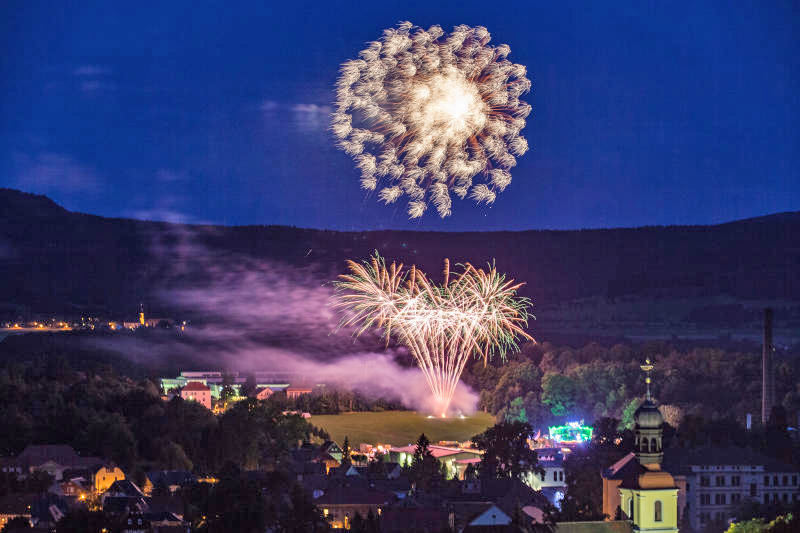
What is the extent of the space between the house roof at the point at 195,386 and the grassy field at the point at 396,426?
44.4 feet

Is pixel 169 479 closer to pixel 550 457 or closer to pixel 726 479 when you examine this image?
pixel 550 457

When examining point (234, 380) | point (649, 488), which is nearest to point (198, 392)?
point (234, 380)

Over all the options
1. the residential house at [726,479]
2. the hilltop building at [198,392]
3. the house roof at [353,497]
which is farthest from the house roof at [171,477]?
the hilltop building at [198,392]

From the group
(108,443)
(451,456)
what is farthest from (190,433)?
(451,456)

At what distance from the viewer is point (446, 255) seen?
6324 inches

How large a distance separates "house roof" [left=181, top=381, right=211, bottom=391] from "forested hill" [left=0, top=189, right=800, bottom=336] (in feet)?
88.5

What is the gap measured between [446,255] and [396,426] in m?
50.8

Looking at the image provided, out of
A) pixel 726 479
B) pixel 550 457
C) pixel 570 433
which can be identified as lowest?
pixel 726 479

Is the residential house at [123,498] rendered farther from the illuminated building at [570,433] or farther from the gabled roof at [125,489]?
the illuminated building at [570,433]

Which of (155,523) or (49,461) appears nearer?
(155,523)

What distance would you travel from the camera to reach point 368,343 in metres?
148

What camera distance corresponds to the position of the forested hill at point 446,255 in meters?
154

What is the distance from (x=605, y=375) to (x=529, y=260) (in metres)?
55.1

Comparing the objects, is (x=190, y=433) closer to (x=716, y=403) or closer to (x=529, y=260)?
(x=716, y=403)
